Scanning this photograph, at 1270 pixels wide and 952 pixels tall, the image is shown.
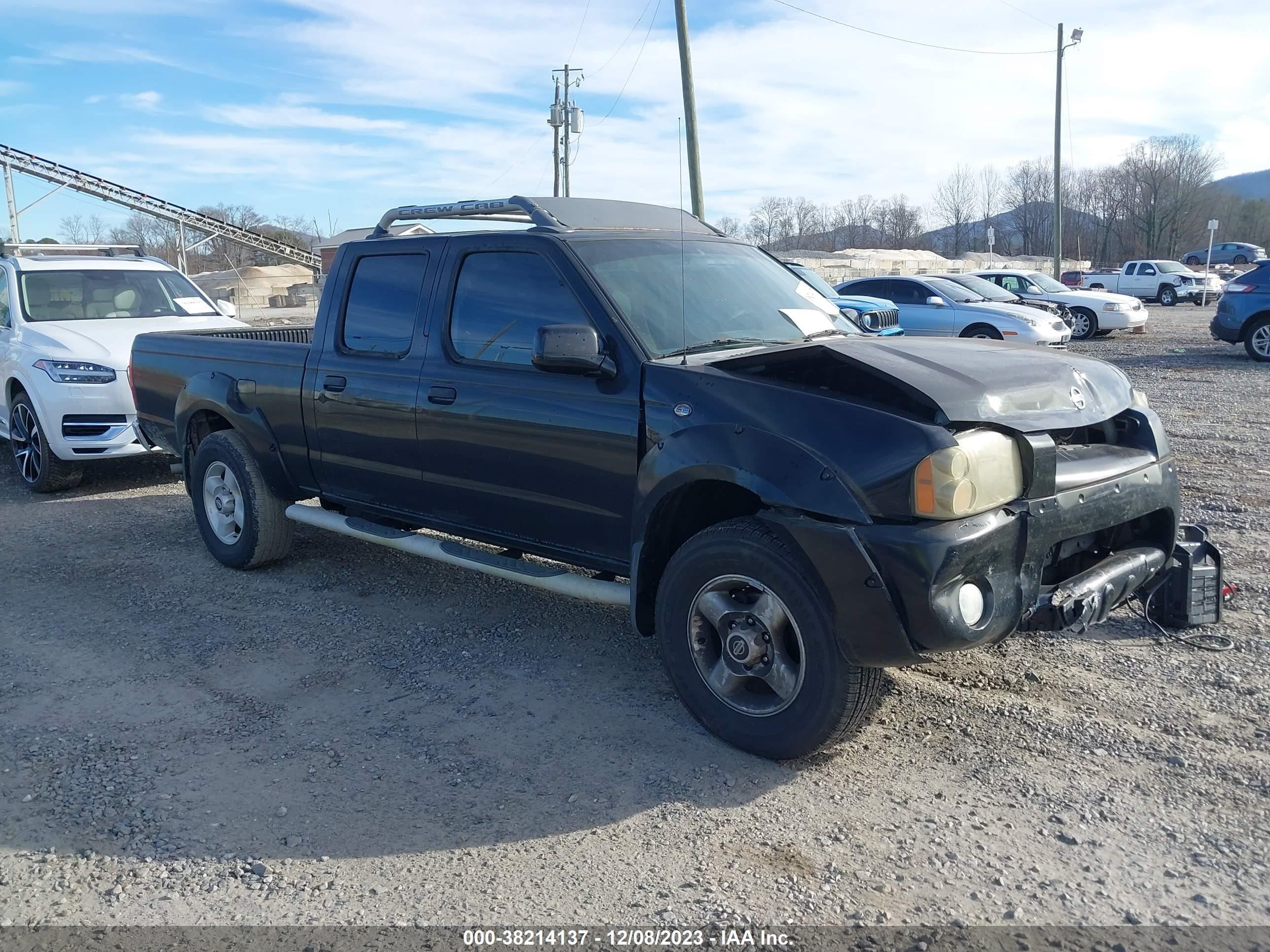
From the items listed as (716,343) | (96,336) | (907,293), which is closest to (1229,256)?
(907,293)

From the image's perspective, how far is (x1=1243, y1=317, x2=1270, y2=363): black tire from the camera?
16.3 meters

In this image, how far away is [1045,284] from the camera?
2478cm

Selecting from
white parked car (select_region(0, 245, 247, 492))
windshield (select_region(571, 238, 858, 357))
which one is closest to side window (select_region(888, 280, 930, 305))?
white parked car (select_region(0, 245, 247, 492))

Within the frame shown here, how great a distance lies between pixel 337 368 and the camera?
5395mm

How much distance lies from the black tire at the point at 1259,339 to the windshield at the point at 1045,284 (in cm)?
706

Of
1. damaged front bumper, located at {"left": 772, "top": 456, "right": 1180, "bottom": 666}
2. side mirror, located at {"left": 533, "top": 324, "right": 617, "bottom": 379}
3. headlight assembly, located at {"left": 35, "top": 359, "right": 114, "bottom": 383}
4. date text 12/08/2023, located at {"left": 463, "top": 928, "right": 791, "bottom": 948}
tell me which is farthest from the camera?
headlight assembly, located at {"left": 35, "top": 359, "right": 114, "bottom": 383}

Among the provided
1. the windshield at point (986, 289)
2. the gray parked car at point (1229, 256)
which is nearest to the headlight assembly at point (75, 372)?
the windshield at point (986, 289)

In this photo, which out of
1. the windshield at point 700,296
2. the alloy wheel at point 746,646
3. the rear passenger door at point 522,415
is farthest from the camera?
the windshield at point 700,296

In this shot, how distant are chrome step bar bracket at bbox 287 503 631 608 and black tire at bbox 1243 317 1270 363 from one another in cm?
1556

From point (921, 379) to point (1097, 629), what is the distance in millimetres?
2150

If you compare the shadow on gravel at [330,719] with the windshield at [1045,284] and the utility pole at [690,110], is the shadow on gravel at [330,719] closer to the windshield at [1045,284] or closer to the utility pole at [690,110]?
the utility pole at [690,110]

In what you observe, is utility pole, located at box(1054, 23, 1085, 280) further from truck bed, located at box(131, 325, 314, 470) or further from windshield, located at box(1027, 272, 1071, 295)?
truck bed, located at box(131, 325, 314, 470)

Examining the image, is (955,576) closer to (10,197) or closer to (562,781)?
(562,781)

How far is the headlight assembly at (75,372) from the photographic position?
27.0 ft
